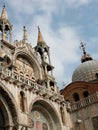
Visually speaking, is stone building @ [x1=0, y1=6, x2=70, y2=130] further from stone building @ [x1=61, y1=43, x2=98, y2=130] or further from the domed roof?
the domed roof

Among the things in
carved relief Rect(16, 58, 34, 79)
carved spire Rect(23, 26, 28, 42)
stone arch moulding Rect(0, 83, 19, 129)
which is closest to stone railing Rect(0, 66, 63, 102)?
stone arch moulding Rect(0, 83, 19, 129)

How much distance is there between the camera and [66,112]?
842 inches

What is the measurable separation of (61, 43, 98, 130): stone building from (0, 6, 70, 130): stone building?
114 centimetres

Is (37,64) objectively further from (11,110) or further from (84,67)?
(84,67)

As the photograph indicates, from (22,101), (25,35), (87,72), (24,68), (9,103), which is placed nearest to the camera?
(9,103)

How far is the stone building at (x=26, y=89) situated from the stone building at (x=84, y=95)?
114 centimetres

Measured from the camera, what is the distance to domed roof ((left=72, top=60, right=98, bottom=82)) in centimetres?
3456

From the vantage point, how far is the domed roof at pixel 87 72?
34562mm

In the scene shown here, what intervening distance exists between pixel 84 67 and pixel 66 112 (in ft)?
52.3

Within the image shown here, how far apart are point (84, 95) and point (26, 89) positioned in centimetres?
1463

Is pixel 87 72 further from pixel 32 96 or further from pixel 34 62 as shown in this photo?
pixel 32 96

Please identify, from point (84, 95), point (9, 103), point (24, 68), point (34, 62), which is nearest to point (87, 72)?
point (84, 95)

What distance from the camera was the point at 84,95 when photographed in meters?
30.8

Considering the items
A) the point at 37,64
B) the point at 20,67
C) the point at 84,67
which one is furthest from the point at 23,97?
the point at 84,67
